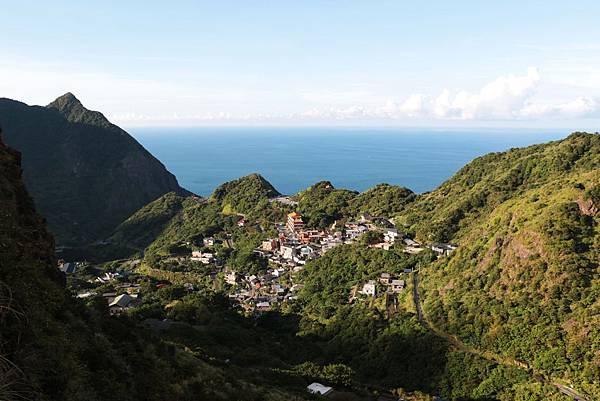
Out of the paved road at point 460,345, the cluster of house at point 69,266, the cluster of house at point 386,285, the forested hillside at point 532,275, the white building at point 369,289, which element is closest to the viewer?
the paved road at point 460,345


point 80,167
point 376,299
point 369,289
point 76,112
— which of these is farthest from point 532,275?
point 76,112

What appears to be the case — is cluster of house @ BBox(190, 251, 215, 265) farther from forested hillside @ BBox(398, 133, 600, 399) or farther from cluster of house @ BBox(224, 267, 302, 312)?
forested hillside @ BBox(398, 133, 600, 399)

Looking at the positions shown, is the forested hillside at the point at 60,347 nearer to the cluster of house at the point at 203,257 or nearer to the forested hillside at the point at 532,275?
the forested hillside at the point at 532,275

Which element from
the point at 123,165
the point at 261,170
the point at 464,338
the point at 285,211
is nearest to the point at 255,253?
the point at 285,211

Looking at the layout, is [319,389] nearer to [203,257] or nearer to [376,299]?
[376,299]

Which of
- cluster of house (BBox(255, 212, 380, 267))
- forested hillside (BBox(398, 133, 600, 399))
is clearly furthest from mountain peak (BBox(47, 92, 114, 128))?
forested hillside (BBox(398, 133, 600, 399))

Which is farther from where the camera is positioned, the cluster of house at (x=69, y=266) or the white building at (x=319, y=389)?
the cluster of house at (x=69, y=266)

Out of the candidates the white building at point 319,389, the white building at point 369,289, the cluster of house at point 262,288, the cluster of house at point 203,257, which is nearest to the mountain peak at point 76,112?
the cluster of house at point 203,257

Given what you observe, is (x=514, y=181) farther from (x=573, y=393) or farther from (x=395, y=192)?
(x=573, y=393)

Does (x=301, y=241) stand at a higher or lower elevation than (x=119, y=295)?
higher
